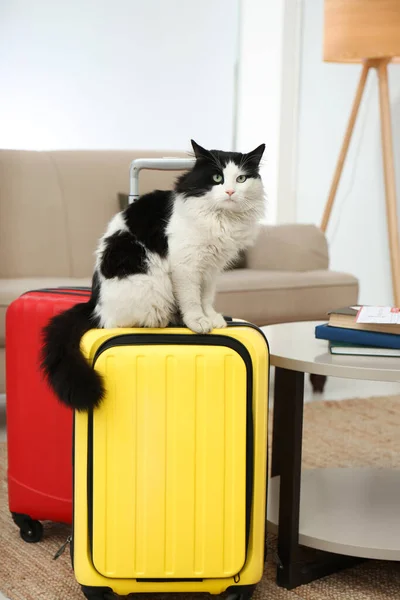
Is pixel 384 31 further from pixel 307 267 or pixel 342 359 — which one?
pixel 342 359

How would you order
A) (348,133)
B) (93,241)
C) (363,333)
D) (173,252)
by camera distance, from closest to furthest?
(173,252), (363,333), (93,241), (348,133)

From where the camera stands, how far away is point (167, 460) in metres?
1.21

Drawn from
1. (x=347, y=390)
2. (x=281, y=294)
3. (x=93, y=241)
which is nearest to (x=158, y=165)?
(x=281, y=294)

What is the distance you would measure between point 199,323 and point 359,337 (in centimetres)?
36

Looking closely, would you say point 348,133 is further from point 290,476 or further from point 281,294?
point 290,476

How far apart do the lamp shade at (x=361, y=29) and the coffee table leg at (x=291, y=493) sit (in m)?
2.24

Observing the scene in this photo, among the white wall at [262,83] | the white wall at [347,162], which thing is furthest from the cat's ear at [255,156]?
the white wall at [262,83]

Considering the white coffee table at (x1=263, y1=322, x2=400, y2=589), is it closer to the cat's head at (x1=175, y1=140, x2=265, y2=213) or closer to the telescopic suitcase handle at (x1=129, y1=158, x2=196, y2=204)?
the cat's head at (x1=175, y1=140, x2=265, y2=213)

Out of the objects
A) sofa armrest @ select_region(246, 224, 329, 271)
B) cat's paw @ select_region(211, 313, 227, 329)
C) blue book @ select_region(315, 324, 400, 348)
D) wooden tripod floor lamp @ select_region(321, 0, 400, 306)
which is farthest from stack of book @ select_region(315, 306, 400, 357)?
wooden tripod floor lamp @ select_region(321, 0, 400, 306)

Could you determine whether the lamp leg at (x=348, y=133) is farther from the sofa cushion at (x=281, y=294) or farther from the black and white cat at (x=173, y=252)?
the black and white cat at (x=173, y=252)

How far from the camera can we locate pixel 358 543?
1342 millimetres

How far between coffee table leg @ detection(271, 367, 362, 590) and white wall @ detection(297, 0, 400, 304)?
2830mm

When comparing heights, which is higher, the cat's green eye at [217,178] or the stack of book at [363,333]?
the cat's green eye at [217,178]

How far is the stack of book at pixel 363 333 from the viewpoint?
1420mm
